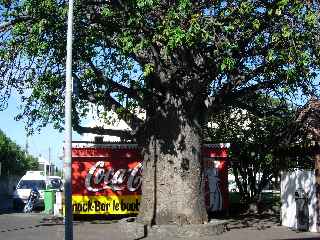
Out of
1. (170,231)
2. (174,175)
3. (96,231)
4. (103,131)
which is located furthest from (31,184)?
(170,231)

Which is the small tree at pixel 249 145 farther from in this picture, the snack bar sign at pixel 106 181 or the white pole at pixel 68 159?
the white pole at pixel 68 159

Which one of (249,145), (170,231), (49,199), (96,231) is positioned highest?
(249,145)

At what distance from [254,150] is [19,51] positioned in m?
13.0

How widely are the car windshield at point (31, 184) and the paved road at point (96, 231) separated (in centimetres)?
1259

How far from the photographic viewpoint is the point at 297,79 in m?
16.4

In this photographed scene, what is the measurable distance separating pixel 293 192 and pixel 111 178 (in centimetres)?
806

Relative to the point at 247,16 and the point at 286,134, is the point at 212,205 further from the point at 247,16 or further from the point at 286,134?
the point at 247,16

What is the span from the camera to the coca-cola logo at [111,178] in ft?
80.8

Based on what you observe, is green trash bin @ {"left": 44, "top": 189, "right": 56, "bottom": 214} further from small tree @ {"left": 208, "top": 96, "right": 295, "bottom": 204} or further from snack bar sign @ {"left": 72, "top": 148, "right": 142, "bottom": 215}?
small tree @ {"left": 208, "top": 96, "right": 295, "bottom": 204}

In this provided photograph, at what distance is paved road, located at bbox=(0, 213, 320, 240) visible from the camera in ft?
57.3

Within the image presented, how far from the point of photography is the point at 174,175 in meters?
18.7

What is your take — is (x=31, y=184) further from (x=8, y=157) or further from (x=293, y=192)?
(x=8, y=157)

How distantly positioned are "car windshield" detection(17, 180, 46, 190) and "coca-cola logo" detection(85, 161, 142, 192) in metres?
12.0

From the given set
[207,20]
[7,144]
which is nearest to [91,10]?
[207,20]
